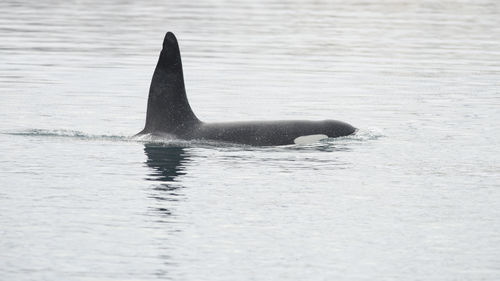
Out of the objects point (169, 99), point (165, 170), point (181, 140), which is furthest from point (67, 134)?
point (165, 170)

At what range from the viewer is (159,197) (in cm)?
1560

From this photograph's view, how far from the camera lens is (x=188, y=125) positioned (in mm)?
20359

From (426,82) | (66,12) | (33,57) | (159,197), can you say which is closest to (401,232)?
(159,197)

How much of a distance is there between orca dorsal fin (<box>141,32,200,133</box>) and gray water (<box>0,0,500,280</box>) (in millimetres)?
571

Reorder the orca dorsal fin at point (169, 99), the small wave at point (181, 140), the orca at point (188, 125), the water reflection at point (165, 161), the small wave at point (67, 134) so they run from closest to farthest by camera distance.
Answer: the water reflection at point (165, 161), the small wave at point (181, 140), the orca at point (188, 125), the orca dorsal fin at point (169, 99), the small wave at point (67, 134)

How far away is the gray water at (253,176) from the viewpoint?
12.5 metres

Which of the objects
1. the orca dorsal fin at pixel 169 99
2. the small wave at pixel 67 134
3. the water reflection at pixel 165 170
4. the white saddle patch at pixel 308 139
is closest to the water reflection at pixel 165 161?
the water reflection at pixel 165 170

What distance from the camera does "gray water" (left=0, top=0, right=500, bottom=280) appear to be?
1248 centimetres

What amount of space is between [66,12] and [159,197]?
5442 centimetres

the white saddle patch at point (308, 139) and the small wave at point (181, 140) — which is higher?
the white saddle patch at point (308, 139)

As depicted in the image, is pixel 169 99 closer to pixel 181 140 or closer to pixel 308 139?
pixel 181 140

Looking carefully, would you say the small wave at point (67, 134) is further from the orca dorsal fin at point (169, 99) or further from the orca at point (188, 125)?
the orca dorsal fin at point (169, 99)

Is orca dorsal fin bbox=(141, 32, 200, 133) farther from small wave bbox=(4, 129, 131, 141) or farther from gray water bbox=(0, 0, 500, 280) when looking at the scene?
small wave bbox=(4, 129, 131, 141)

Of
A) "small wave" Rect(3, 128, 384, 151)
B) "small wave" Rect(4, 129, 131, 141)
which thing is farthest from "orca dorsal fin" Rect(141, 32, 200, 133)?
"small wave" Rect(4, 129, 131, 141)
